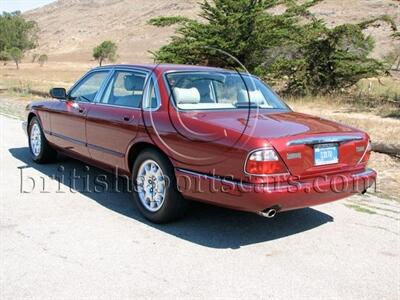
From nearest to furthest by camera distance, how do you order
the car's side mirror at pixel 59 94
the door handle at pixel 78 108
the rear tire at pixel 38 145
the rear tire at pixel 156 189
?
1. the rear tire at pixel 156 189
2. the door handle at pixel 78 108
3. the car's side mirror at pixel 59 94
4. the rear tire at pixel 38 145

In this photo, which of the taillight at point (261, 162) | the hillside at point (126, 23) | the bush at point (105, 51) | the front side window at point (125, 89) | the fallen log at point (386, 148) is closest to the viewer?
the taillight at point (261, 162)

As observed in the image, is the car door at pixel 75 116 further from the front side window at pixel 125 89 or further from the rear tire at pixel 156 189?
the rear tire at pixel 156 189

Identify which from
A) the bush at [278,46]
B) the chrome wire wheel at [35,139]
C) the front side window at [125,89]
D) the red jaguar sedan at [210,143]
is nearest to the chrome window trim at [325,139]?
the red jaguar sedan at [210,143]

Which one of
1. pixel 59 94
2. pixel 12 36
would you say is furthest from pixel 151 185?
pixel 12 36

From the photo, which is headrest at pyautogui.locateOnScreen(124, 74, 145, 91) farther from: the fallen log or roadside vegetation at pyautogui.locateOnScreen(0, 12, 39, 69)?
roadside vegetation at pyautogui.locateOnScreen(0, 12, 39, 69)

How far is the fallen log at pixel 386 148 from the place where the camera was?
27.7 feet

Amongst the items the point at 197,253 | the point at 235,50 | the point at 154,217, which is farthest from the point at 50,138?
the point at 235,50

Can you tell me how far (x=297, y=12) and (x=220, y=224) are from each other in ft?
55.3

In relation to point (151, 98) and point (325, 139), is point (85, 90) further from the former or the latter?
point (325, 139)

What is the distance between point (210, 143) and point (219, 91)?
1268mm

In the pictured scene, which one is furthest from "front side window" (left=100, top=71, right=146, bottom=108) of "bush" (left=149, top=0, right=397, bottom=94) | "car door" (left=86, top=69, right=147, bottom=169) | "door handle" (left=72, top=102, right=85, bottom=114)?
"bush" (left=149, top=0, right=397, bottom=94)

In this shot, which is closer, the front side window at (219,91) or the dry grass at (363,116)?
the front side window at (219,91)

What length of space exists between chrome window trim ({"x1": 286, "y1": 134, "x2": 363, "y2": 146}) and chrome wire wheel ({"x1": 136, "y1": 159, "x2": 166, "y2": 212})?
134 centimetres

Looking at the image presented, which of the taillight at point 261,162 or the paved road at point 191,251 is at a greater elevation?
the taillight at point 261,162
